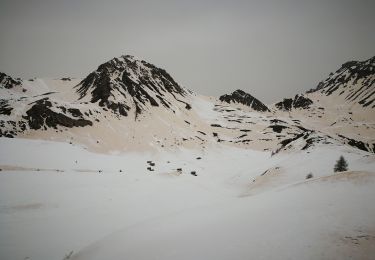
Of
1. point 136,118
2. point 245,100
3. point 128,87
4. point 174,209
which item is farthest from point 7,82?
point 245,100

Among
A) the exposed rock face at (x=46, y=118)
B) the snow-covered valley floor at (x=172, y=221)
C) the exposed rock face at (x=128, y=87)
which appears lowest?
the snow-covered valley floor at (x=172, y=221)

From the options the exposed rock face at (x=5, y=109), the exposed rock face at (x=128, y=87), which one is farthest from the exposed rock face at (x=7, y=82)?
the exposed rock face at (x=5, y=109)

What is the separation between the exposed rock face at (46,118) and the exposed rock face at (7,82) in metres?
53.6

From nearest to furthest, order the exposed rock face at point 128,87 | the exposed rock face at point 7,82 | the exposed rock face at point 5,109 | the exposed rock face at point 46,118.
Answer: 1. the exposed rock face at point 46,118
2. the exposed rock face at point 5,109
3. the exposed rock face at point 128,87
4. the exposed rock face at point 7,82

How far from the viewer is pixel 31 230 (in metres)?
13.2

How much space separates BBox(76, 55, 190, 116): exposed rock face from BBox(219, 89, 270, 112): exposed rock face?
5615 cm

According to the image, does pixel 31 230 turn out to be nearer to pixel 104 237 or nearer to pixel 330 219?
pixel 104 237

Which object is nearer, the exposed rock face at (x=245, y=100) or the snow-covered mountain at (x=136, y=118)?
the snow-covered mountain at (x=136, y=118)

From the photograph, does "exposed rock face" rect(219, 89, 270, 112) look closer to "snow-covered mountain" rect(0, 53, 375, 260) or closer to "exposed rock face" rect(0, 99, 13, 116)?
"snow-covered mountain" rect(0, 53, 375, 260)

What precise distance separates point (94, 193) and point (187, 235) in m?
11.0

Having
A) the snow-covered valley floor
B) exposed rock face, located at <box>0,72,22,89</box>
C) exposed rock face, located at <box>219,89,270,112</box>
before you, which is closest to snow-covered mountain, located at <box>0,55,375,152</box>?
exposed rock face, located at <box>0,72,22,89</box>

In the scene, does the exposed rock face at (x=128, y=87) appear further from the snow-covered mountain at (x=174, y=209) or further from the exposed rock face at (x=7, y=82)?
the snow-covered mountain at (x=174, y=209)

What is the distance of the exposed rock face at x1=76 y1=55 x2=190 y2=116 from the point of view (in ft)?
311

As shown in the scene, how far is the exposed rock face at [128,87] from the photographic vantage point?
94.8 meters
